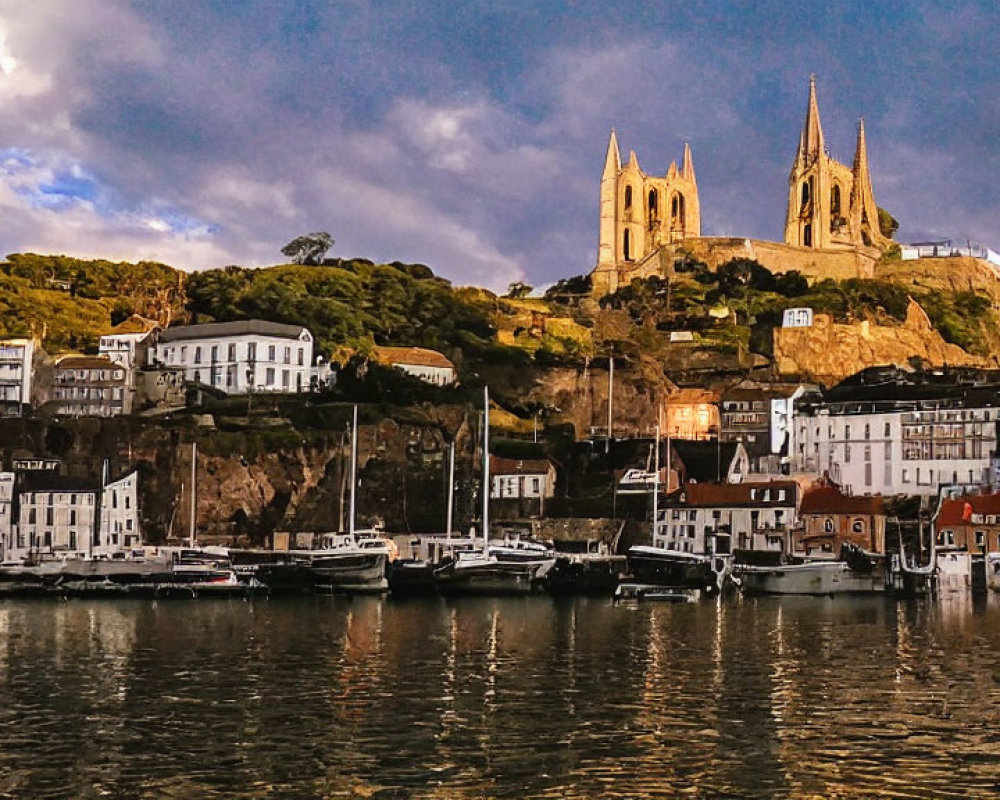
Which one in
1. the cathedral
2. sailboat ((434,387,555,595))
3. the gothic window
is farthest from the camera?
the gothic window

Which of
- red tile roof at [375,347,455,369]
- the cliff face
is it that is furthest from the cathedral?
red tile roof at [375,347,455,369]

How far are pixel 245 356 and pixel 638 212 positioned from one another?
63816 millimetres

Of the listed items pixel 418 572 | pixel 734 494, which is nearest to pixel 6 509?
pixel 418 572

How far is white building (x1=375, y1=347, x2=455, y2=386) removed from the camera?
379 ft

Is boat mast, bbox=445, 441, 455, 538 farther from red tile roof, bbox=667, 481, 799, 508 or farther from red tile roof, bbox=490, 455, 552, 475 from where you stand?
red tile roof, bbox=667, 481, 799, 508

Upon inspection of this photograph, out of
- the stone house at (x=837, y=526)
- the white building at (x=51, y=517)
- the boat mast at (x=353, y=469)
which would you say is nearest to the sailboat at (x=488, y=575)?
the boat mast at (x=353, y=469)

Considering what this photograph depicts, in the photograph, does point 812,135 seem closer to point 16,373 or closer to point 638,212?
point 638,212

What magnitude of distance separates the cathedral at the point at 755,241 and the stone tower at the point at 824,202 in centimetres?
11

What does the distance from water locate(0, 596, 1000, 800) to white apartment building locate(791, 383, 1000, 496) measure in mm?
40714

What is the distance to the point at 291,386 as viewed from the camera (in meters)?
110

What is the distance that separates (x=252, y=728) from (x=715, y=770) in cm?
1097

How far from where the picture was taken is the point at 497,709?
3572cm

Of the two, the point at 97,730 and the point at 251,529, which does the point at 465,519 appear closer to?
the point at 251,529

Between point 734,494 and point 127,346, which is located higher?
point 127,346
